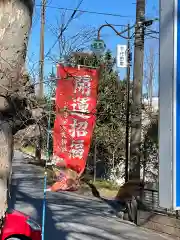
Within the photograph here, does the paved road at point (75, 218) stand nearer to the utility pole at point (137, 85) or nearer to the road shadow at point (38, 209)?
the road shadow at point (38, 209)

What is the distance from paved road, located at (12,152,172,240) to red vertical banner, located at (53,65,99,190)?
4.67 ft

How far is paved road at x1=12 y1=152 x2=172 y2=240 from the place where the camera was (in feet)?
30.1

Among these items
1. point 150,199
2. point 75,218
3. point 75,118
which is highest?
point 75,118

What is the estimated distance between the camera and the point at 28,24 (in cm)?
432

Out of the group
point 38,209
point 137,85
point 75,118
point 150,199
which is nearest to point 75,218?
point 38,209

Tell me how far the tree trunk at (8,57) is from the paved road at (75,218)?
468 cm

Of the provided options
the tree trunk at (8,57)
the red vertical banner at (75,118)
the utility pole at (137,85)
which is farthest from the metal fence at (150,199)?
the tree trunk at (8,57)

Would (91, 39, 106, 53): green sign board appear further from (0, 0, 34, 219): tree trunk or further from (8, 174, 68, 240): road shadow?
(0, 0, 34, 219): tree trunk

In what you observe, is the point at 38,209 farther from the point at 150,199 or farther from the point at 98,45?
the point at 98,45

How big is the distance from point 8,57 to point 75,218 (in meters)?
7.52

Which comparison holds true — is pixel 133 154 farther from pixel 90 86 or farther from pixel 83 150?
pixel 90 86

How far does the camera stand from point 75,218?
35.9ft

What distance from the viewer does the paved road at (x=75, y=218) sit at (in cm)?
916

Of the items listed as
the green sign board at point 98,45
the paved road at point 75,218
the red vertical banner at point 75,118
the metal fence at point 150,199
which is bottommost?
the paved road at point 75,218
